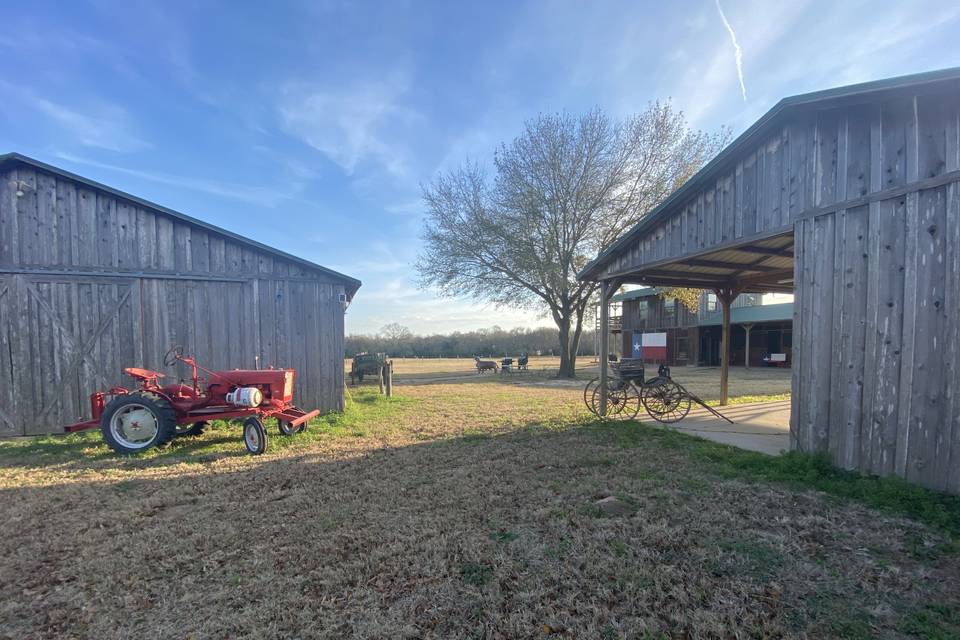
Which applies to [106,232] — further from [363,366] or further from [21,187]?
[363,366]

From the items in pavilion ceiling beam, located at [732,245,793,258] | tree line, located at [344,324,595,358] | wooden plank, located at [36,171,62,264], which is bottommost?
tree line, located at [344,324,595,358]

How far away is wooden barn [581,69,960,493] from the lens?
11.8ft

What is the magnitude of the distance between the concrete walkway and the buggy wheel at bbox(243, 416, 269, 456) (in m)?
6.28

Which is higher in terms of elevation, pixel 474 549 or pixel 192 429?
pixel 474 549

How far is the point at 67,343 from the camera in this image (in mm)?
6934

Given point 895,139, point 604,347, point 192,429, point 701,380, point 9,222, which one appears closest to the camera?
point 895,139

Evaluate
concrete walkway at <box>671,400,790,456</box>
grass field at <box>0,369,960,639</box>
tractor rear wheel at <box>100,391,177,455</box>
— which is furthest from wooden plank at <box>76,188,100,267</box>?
concrete walkway at <box>671,400,790,456</box>

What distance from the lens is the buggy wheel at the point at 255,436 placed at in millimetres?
5598

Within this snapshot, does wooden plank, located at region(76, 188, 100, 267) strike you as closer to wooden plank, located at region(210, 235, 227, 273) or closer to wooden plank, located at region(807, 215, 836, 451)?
wooden plank, located at region(210, 235, 227, 273)

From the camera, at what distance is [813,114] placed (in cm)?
464

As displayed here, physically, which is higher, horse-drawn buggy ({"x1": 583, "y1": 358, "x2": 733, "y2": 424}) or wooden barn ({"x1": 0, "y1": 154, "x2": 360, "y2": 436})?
wooden barn ({"x1": 0, "y1": 154, "x2": 360, "y2": 436})

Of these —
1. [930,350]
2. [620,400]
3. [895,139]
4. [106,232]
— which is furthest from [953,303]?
[106,232]

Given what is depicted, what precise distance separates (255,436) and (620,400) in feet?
21.0

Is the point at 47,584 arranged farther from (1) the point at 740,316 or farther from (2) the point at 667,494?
(1) the point at 740,316
